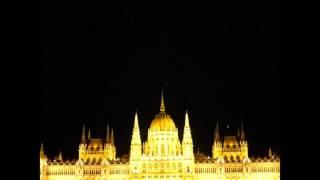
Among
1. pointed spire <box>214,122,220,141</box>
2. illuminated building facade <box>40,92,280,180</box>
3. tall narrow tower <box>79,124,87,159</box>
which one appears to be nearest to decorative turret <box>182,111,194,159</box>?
illuminated building facade <box>40,92,280,180</box>

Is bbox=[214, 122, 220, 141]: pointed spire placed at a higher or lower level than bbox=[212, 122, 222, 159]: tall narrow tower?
higher

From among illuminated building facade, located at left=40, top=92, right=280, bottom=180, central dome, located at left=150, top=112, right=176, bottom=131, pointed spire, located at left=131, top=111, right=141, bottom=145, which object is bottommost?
illuminated building facade, located at left=40, top=92, right=280, bottom=180

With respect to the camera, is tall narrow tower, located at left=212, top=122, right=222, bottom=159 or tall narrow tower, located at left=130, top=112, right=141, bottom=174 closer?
tall narrow tower, located at left=130, top=112, right=141, bottom=174

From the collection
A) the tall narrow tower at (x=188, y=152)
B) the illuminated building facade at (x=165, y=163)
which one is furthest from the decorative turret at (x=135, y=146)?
the tall narrow tower at (x=188, y=152)

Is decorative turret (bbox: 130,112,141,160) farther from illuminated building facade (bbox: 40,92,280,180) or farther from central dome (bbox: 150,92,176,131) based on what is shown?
central dome (bbox: 150,92,176,131)

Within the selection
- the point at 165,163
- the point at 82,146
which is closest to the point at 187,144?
the point at 165,163

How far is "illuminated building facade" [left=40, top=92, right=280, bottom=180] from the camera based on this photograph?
3394 centimetres

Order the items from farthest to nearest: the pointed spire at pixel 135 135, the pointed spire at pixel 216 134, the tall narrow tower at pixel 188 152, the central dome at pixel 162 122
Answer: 1. the central dome at pixel 162 122
2. the pointed spire at pixel 216 134
3. the tall narrow tower at pixel 188 152
4. the pointed spire at pixel 135 135

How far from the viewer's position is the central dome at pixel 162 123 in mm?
34312

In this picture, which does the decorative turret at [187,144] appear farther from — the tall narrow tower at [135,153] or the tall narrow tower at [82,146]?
the tall narrow tower at [82,146]

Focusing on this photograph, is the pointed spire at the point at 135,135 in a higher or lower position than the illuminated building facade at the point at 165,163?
higher
